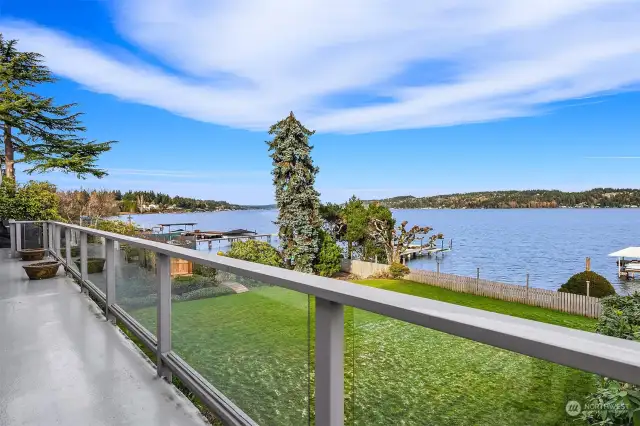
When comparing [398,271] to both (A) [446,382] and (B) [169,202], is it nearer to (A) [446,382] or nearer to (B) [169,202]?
(A) [446,382]

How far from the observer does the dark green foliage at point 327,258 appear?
22.6 meters

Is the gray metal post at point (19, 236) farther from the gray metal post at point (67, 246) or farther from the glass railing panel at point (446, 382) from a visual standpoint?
the glass railing panel at point (446, 382)

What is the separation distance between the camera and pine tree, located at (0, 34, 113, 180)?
71.0 ft

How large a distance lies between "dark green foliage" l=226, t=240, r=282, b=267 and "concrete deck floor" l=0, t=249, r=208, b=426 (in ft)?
A: 45.3

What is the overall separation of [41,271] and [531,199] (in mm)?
52818

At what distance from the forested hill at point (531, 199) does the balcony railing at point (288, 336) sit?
37118 mm

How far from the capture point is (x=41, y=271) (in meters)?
6.21

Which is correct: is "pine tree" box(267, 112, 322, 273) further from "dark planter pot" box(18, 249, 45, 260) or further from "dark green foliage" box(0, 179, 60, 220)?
"dark planter pot" box(18, 249, 45, 260)

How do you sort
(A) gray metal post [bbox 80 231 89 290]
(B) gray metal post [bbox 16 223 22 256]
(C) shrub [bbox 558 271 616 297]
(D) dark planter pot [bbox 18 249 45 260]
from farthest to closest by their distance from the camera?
(C) shrub [bbox 558 271 616 297]
(B) gray metal post [bbox 16 223 22 256]
(D) dark planter pot [bbox 18 249 45 260]
(A) gray metal post [bbox 80 231 89 290]

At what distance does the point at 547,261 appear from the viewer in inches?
1378

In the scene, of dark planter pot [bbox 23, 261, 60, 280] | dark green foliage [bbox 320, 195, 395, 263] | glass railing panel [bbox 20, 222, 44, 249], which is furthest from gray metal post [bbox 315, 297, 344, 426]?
dark green foliage [bbox 320, 195, 395, 263]

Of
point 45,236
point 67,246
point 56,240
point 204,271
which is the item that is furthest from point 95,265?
point 45,236

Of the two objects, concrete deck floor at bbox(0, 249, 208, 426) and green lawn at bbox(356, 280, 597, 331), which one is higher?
concrete deck floor at bbox(0, 249, 208, 426)

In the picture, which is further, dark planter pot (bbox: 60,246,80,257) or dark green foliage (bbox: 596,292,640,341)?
dark planter pot (bbox: 60,246,80,257)
